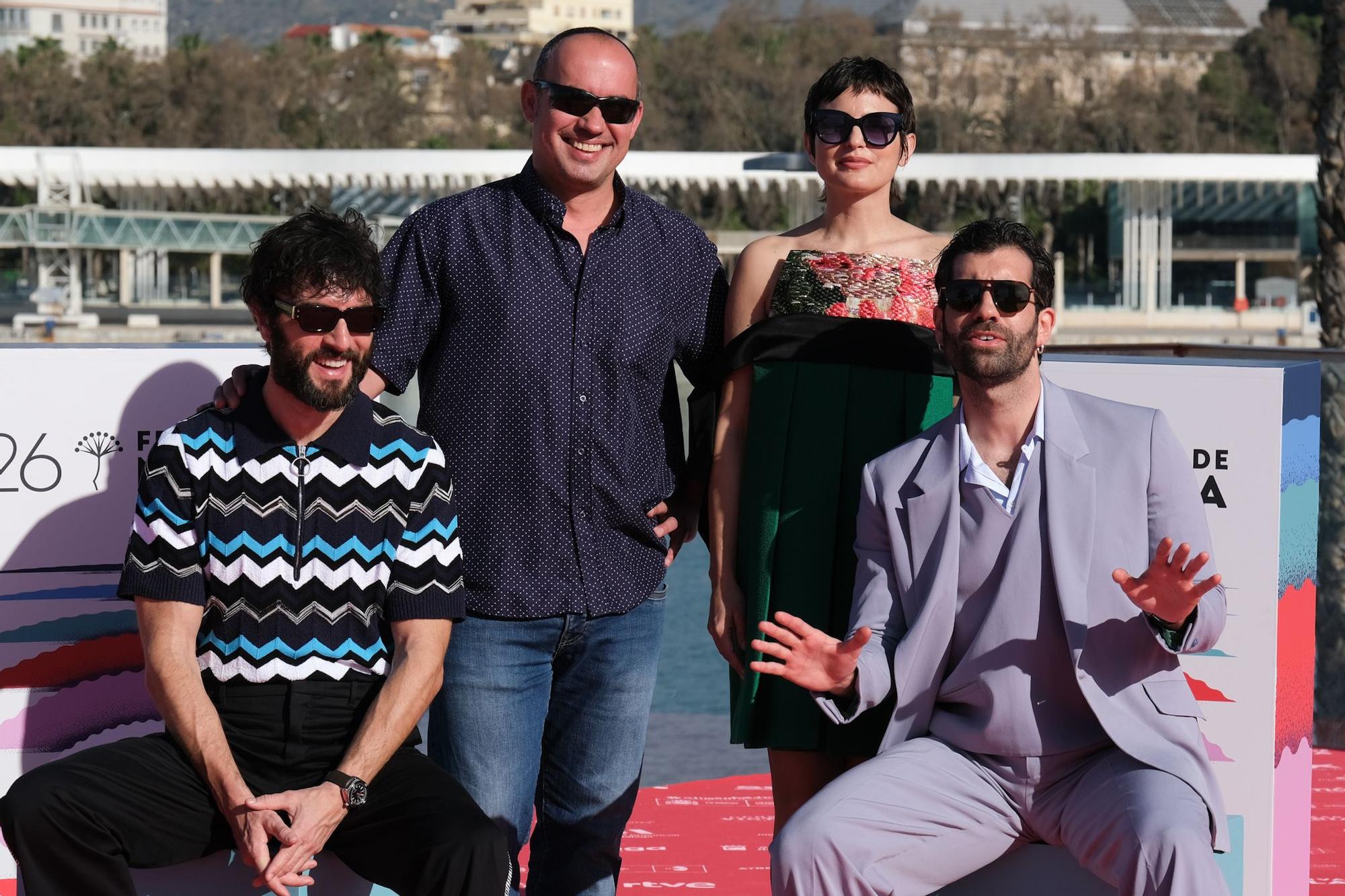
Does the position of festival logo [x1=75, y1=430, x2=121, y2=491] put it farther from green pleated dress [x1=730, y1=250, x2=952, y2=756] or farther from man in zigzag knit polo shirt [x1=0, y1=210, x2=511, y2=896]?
green pleated dress [x1=730, y1=250, x2=952, y2=756]

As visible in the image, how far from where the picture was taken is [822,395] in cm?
310

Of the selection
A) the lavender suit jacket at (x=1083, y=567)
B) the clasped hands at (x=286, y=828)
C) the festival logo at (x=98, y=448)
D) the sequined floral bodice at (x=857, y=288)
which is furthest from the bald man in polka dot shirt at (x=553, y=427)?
the festival logo at (x=98, y=448)

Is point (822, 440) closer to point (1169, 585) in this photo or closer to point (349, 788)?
point (1169, 585)

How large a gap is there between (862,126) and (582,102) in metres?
0.53

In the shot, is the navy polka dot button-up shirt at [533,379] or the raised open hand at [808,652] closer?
the raised open hand at [808,652]

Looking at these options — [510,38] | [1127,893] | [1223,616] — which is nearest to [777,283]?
[1223,616]

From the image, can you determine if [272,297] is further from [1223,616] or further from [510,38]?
[510,38]

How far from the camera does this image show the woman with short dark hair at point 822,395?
10.1ft

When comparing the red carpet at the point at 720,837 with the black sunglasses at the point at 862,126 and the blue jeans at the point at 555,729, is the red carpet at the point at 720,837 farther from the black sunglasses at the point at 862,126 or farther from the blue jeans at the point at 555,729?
the black sunglasses at the point at 862,126

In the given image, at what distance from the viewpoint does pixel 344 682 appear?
9.45 ft

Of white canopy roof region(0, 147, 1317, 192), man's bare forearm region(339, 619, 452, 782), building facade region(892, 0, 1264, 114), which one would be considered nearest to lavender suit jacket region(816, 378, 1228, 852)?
man's bare forearm region(339, 619, 452, 782)

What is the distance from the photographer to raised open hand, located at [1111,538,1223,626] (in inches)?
103

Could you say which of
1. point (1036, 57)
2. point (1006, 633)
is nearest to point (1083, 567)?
point (1006, 633)

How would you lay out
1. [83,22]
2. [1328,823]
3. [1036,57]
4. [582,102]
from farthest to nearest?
[83,22], [1036,57], [1328,823], [582,102]
